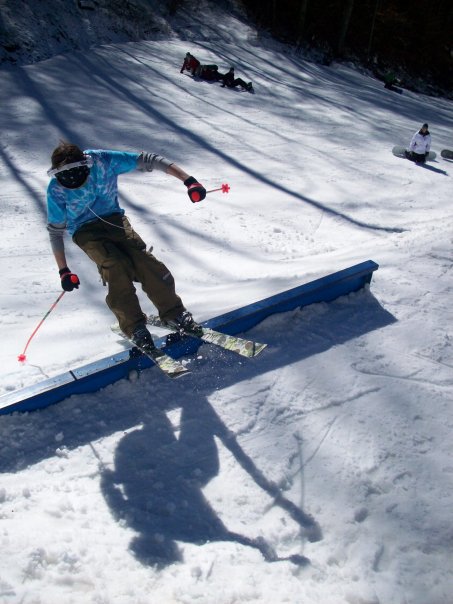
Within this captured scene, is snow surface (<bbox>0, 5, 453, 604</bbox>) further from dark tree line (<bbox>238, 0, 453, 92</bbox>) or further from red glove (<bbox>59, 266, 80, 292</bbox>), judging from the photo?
dark tree line (<bbox>238, 0, 453, 92</bbox>)

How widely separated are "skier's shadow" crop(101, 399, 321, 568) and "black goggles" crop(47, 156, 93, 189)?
162 centimetres

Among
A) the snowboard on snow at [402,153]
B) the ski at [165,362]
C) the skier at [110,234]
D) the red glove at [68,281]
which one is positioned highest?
the snowboard on snow at [402,153]

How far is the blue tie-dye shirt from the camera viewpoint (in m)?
3.30

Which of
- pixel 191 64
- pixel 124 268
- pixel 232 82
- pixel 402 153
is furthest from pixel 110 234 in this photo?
pixel 191 64

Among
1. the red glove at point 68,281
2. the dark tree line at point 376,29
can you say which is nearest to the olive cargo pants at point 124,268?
the red glove at point 68,281

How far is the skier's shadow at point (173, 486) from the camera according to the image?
237 cm

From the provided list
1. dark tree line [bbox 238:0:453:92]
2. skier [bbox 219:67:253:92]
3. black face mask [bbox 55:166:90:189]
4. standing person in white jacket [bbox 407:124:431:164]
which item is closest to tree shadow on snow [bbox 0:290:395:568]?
black face mask [bbox 55:166:90:189]

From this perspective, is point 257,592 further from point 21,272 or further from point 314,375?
point 21,272

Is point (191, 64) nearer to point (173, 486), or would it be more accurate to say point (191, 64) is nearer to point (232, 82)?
point (232, 82)

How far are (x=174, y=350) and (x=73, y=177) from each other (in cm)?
140

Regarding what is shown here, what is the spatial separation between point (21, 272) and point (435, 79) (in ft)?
85.7

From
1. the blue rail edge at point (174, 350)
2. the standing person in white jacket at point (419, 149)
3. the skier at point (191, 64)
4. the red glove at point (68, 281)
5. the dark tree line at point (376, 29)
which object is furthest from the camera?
the dark tree line at point (376, 29)

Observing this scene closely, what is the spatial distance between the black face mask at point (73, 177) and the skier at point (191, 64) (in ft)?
43.4

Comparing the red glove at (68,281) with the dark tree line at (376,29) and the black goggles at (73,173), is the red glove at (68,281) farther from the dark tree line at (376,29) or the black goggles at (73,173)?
the dark tree line at (376,29)
